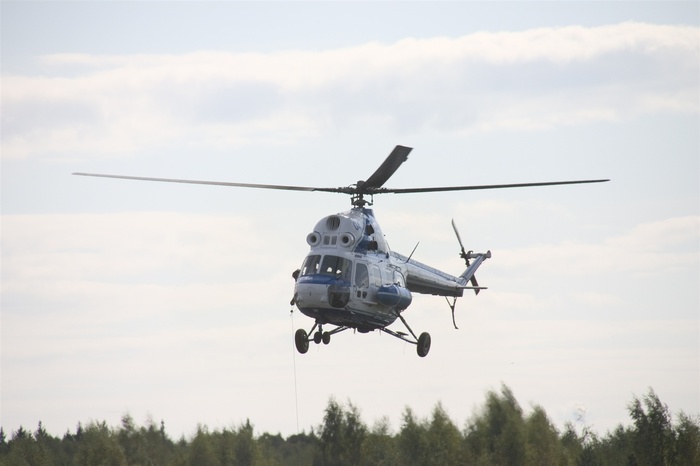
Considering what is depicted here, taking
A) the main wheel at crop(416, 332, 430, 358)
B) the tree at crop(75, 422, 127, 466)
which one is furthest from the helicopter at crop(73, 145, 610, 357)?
the tree at crop(75, 422, 127, 466)

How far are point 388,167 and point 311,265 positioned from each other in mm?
3982

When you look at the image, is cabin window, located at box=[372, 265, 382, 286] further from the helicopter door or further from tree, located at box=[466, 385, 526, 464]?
tree, located at box=[466, 385, 526, 464]

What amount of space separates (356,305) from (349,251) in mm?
1744

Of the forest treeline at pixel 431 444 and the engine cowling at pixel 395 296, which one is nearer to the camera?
the engine cowling at pixel 395 296

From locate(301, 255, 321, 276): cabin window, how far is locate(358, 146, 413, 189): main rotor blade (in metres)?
3.57

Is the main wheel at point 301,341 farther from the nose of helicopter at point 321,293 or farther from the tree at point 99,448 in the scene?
the tree at point 99,448

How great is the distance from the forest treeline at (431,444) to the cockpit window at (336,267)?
33.6 metres

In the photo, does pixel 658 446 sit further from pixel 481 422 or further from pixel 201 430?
pixel 201 430

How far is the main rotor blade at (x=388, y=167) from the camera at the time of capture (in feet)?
133

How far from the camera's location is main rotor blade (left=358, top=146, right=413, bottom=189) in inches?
1592

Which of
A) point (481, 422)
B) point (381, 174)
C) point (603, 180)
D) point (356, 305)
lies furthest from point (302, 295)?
point (481, 422)

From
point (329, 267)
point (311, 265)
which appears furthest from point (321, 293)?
point (311, 265)

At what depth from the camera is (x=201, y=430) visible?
8325cm

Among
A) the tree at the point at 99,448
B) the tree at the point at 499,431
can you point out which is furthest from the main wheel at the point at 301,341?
the tree at the point at 99,448
